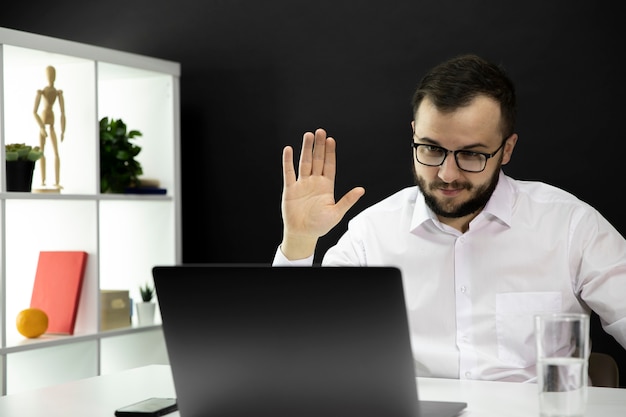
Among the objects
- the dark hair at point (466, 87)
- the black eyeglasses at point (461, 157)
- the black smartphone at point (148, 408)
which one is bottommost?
the black smartphone at point (148, 408)

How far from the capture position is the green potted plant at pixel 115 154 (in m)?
3.65

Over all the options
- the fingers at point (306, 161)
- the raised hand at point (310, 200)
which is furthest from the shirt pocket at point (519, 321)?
the fingers at point (306, 161)

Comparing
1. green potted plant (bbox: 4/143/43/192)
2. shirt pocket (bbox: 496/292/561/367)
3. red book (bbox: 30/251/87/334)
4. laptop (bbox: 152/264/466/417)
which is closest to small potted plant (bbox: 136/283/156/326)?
red book (bbox: 30/251/87/334)

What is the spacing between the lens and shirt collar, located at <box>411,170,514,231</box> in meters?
2.29

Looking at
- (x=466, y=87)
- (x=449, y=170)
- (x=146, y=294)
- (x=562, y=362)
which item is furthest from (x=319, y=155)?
(x=146, y=294)

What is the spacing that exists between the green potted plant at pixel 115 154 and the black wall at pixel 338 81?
15.7 inches

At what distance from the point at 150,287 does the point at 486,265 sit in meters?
1.98

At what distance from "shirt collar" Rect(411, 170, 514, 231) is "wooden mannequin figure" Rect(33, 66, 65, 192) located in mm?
1702

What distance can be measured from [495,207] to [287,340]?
118 cm

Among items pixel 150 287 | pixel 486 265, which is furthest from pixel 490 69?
pixel 150 287

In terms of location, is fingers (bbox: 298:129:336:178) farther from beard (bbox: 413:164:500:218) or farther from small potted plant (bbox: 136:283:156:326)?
small potted plant (bbox: 136:283:156:326)

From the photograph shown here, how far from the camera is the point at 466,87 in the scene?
89.1 inches

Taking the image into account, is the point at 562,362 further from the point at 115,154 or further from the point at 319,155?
the point at 115,154

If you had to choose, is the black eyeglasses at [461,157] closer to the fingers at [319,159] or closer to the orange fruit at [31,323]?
the fingers at [319,159]
